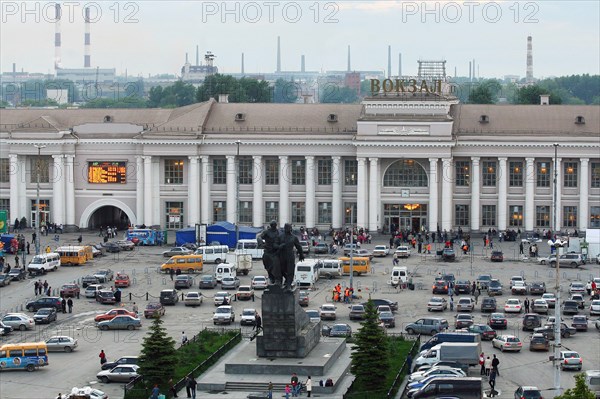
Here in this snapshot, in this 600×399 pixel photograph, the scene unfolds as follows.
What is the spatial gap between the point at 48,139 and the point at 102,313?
132ft

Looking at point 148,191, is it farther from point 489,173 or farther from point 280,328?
point 280,328

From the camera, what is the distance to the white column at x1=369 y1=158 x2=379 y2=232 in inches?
4333

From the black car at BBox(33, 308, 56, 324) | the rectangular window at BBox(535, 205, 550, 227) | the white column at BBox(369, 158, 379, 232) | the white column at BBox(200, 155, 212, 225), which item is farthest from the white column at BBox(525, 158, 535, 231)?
the black car at BBox(33, 308, 56, 324)

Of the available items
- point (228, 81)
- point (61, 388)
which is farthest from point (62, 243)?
point (228, 81)

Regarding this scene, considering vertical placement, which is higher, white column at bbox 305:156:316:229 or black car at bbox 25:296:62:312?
white column at bbox 305:156:316:229

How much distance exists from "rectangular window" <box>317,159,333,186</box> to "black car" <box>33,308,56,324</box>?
40.8m

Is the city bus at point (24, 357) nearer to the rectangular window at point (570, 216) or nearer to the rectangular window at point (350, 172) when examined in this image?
the rectangular window at point (350, 172)

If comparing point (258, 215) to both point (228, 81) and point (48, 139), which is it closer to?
point (48, 139)

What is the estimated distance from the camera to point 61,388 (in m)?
59.4

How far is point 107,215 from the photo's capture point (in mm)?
117750

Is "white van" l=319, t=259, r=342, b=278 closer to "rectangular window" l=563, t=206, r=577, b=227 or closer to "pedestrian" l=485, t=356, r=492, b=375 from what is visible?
"rectangular window" l=563, t=206, r=577, b=227

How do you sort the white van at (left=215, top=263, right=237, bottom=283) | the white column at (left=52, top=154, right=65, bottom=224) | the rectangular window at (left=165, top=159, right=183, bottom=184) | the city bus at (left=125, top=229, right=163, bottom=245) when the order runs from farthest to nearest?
the white column at (left=52, top=154, right=65, bottom=224), the rectangular window at (left=165, top=159, right=183, bottom=184), the city bus at (left=125, top=229, right=163, bottom=245), the white van at (left=215, top=263, right=237, bottom=283)

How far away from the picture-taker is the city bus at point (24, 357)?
62.9 m

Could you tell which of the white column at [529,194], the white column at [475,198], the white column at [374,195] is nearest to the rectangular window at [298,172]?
the white column at [374,195]
